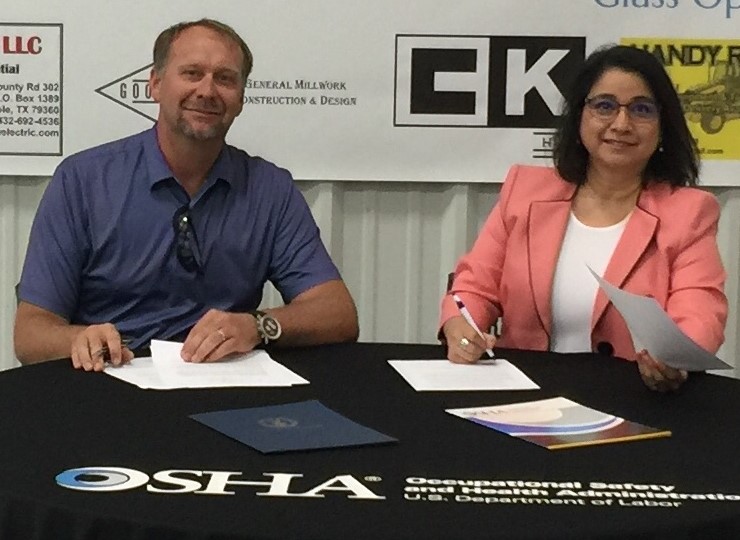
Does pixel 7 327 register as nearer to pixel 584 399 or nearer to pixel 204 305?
pixel 204 305

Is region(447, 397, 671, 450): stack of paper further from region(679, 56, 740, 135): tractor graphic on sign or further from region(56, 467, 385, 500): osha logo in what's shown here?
region(679, 56, 740, 135): tractor graphic on sign

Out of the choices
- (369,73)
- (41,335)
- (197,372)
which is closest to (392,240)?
(369,73)

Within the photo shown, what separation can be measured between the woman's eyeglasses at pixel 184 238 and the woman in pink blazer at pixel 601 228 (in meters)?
0.61

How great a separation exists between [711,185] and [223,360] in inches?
75.5

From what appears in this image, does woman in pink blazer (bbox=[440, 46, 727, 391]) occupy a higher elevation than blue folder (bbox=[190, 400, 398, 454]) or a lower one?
higher

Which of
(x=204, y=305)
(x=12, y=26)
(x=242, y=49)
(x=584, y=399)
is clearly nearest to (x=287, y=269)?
(x=204, y=305)

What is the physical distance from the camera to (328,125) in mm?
3348

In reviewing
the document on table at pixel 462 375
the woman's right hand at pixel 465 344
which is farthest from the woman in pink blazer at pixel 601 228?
the document on table at pixel 462 375

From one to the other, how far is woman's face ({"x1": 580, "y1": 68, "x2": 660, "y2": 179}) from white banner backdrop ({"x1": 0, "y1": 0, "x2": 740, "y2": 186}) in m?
0.77

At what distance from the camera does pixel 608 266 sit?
8.36ft

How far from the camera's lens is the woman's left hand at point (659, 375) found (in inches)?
77.9

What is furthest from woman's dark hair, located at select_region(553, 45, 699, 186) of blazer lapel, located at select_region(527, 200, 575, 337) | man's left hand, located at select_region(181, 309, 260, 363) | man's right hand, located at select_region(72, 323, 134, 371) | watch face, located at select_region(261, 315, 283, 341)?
man's right hand, located at select_region(72, 323, 134, 371)

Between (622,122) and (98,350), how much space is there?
1.29 m

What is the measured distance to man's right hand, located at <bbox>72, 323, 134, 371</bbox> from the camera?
201 centimetres
